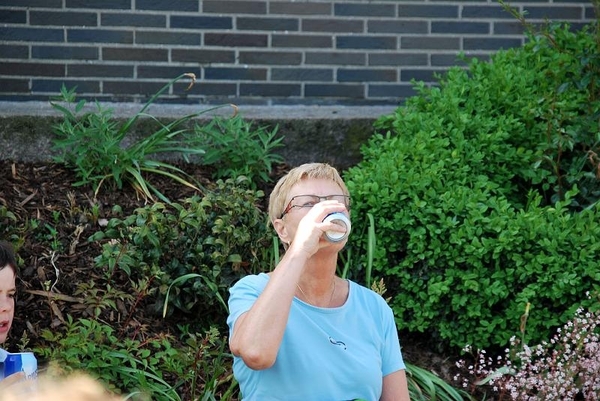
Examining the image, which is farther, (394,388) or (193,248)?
(193,248)

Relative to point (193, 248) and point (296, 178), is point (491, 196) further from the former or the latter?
point (296, 178)

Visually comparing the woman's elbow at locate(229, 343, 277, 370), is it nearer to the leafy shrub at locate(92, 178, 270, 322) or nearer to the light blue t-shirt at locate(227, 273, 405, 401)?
the light blue t-shirt at locate(227, 273, 405, 401)

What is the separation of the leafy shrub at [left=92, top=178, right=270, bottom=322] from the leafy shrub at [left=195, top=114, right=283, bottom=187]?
1.86ft

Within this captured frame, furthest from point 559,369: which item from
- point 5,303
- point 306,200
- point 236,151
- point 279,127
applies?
point 279,127

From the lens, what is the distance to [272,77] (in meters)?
5.59

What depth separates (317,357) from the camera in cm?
278

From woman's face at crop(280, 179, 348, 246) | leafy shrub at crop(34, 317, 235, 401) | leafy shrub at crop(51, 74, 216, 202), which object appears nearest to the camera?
woman's face at crop(280, 179, 348, 246)

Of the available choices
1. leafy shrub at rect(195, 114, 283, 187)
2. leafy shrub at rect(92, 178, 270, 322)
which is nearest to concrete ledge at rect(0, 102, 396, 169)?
leafy shrub at rect(195, 114, 283, 187)

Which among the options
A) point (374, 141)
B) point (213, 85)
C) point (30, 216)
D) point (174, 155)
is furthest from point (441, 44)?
point (30, 216)

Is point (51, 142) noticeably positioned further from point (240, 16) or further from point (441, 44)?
point (441, 44)

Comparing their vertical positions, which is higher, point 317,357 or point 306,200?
point 306,200

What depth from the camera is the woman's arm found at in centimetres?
295

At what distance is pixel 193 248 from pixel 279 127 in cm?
136

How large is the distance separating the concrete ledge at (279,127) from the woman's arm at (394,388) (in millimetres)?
2350
